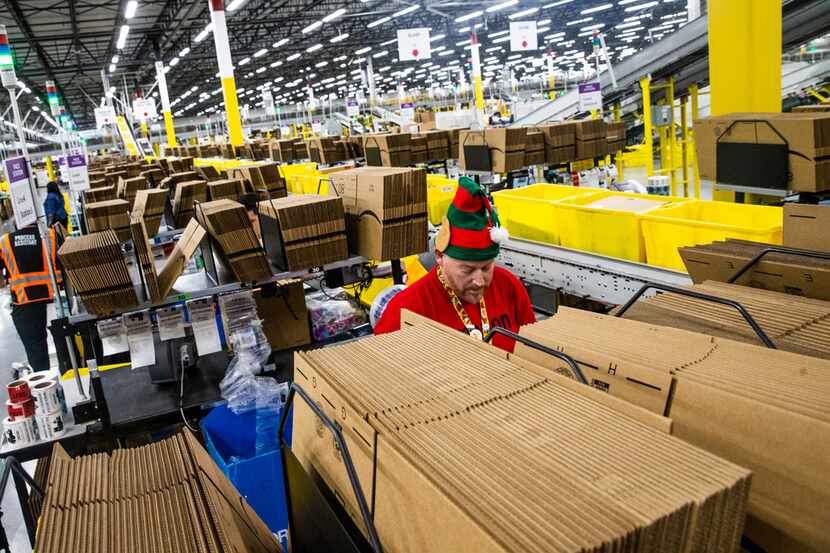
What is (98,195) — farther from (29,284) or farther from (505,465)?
(505,465)

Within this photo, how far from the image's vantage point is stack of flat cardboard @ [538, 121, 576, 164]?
859 cm

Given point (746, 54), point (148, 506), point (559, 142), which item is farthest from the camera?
point (559, 142)

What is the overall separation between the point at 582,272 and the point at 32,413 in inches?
132

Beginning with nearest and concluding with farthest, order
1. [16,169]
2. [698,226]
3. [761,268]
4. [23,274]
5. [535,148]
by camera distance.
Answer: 1. [761,268]
2. [698,226]
3. [16,169]
4. [23,274]
5. [535,148]

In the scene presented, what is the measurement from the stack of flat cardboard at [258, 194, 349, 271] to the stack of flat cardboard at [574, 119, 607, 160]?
5.89 m

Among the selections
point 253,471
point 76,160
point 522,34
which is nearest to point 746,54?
point 253,471

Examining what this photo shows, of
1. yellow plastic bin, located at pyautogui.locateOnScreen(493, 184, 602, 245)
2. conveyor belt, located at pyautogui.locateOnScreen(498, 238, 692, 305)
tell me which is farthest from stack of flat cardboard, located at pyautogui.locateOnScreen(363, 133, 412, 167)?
conveyor belt, located at pyautogui.locateOnScreen(498, 238, 692, 305)

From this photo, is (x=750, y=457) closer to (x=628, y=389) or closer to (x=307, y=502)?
(x=628, y=389)

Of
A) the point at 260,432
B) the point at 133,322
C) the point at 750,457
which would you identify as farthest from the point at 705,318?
the point at 133,322

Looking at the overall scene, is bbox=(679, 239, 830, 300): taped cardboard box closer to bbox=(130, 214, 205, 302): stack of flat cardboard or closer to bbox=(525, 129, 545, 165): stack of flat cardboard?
bbox=(130, 214, 205, 302): stack of flat cardboard

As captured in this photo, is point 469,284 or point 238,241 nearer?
point 469,284

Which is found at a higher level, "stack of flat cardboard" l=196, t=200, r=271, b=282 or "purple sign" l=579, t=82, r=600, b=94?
"purple sign" l=579, t=82, r=600, b=94

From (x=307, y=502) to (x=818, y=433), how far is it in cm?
94

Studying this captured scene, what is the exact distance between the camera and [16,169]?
16.1ft
